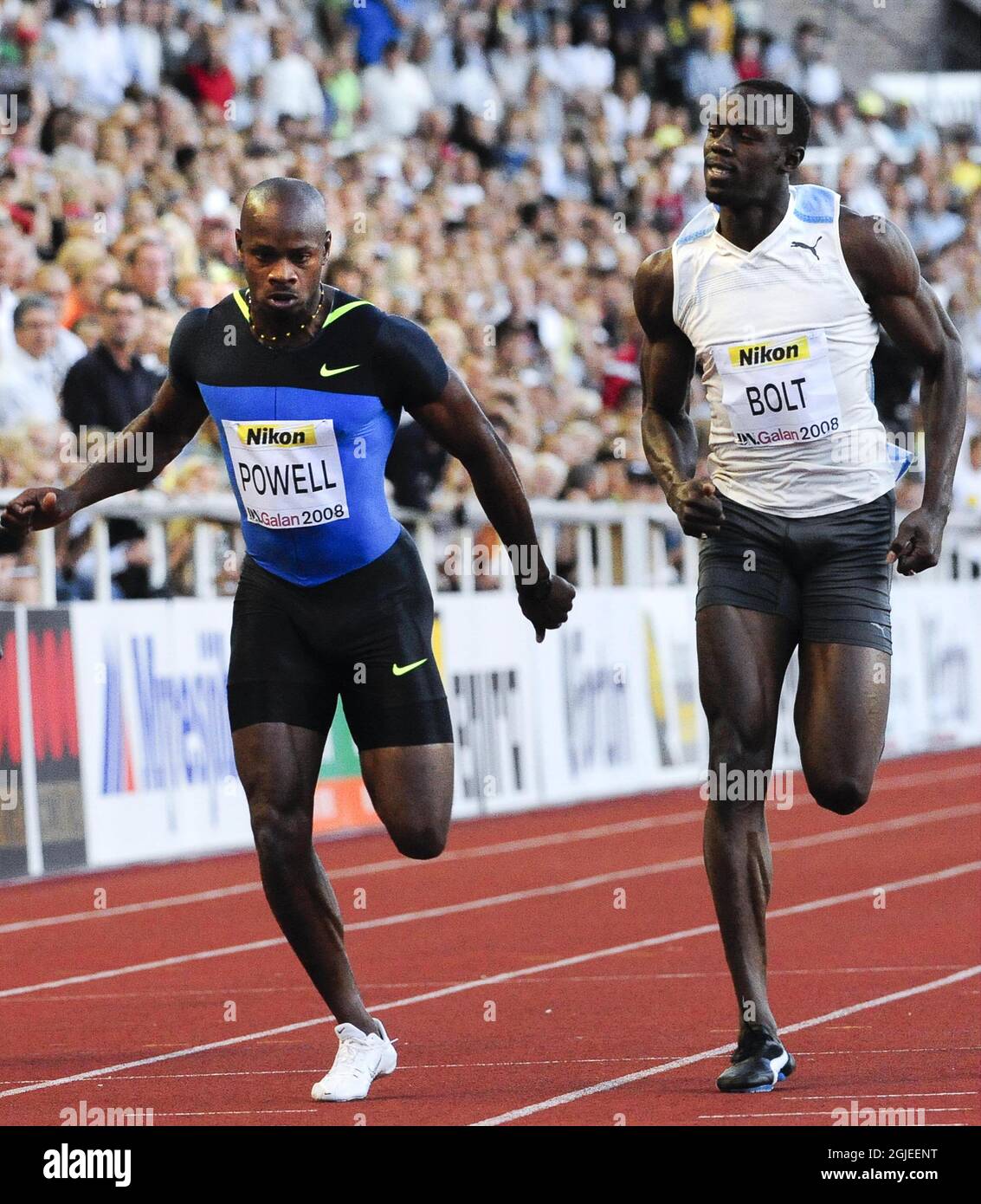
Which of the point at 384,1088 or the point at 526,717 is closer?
the point at 384,1088

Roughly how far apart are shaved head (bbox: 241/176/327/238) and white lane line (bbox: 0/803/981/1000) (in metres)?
3.80

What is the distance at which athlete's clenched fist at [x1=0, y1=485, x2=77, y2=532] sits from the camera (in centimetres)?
651

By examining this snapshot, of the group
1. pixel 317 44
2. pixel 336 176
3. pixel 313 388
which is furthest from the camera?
pixel 317 44

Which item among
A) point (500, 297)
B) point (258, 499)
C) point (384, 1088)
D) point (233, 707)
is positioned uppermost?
point (500, 297)

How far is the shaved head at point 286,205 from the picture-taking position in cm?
611

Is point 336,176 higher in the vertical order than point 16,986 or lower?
higher

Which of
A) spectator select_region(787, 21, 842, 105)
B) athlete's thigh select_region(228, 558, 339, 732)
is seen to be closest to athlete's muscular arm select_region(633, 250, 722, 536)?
athlete's thigh select_region(228, 558, 339, 732)

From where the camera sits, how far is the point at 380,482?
21.3 ft

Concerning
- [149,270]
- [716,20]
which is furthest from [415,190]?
[716,20]

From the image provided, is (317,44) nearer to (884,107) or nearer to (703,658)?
(884,107)

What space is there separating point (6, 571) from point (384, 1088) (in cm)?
599

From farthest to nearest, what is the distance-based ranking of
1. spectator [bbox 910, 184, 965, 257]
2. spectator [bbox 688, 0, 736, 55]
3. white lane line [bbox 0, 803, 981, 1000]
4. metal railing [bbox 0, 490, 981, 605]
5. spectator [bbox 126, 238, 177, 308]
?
spectator [bbox 688, 0, 736, 55]
spectator [bbox 910, 184, 965, 257]
spectator [bbox 126, 238, 177, 308]
metal railing [bbox 0, 490, 981, 605]
white lane line [bbox 0, 803, 981, 1000]

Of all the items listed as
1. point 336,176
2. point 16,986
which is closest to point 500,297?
point 336,176

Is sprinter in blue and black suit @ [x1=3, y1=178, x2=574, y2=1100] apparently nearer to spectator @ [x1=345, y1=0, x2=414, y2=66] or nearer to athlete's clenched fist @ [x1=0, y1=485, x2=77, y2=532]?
athlete's clenched fist @ [x1=0, y1=485, x2=77, y2=532]
